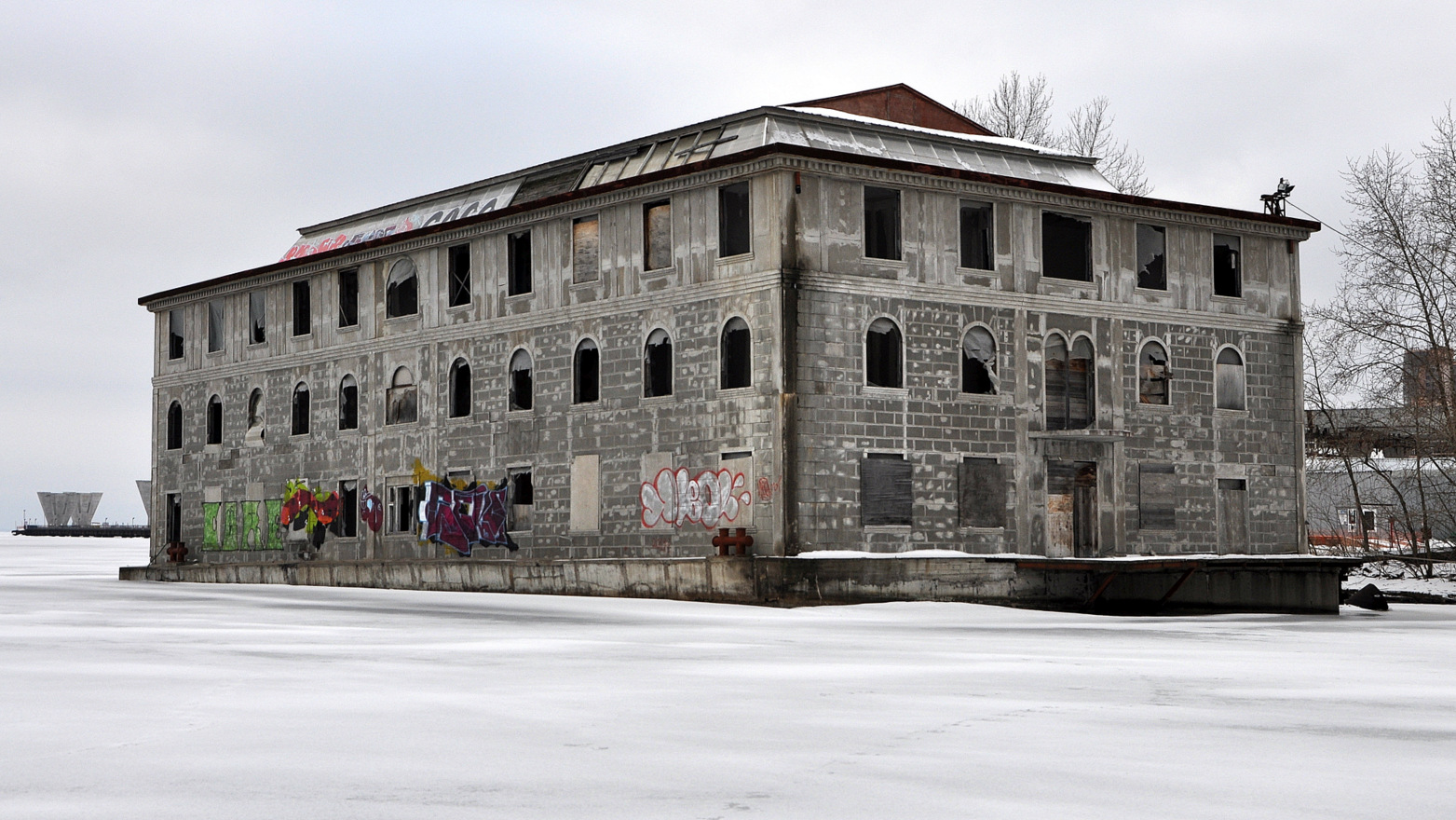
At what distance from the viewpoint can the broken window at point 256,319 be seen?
49.6 meters

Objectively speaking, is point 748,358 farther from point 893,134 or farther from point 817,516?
point 893,134

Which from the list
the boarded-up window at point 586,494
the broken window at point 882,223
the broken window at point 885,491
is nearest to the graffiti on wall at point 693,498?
the boarded-up window at point 586,494

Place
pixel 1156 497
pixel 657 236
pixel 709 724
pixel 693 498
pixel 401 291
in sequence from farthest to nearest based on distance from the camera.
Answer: pixel 401 291 < pixel 1156 497 < pixel 657 236 < pixel 693 498 < pixel 709 724

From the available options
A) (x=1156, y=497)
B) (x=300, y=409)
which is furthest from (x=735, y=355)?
(x=300, y=409)

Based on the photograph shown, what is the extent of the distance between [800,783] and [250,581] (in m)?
41.9

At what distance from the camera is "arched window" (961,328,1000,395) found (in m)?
36.0

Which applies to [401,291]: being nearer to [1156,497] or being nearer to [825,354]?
[825,354]

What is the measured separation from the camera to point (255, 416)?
49.8 meters

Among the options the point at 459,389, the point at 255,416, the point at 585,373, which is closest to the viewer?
the point at 585,373

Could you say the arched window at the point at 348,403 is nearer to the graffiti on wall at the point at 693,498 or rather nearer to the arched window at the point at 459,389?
the arched window at the point at 459,389

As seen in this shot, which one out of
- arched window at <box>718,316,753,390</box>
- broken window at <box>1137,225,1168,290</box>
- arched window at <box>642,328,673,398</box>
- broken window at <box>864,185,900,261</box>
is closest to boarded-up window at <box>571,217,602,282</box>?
arched window at <box>642,328,673,398</box>

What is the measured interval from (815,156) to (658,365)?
609 centimetres

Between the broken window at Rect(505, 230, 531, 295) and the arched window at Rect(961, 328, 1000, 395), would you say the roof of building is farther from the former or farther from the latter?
the arched window at Rect(961, 328, 1000, 395)

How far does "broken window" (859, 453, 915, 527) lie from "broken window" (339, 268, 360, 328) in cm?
1819
